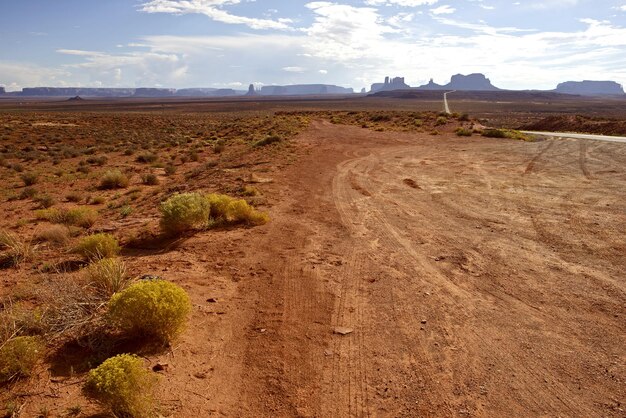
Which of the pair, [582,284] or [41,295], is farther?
[582,284]

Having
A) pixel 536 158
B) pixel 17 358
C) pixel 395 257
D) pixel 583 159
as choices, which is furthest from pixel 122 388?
pixel 583 159

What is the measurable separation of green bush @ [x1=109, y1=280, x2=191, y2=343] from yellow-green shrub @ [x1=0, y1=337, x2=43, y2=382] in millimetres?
875

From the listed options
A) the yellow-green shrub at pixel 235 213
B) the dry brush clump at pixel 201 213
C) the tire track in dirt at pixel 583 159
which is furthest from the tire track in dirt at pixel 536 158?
the dry brush clump at pixel 201 213

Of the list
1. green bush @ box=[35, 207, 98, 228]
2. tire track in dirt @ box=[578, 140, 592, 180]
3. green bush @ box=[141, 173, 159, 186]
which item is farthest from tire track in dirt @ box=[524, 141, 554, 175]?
green bush @ box=[35, 207, 98, 228]

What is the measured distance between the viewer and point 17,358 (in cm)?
468

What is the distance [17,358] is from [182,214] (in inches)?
200

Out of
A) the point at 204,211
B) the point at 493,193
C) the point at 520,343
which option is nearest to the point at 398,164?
the point at 493,193

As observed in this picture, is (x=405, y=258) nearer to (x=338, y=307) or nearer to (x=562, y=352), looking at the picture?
(x=338, y=307)

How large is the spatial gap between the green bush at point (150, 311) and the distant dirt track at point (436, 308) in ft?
2.43

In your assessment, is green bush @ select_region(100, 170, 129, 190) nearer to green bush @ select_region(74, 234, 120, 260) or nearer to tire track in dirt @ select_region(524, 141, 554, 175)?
green bush @ select_region(74, 234, 120, 260)

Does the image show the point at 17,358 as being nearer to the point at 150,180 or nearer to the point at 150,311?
the point at 150,311

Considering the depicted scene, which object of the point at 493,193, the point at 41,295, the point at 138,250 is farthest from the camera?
the point at 493,193

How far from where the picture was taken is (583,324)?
597cm

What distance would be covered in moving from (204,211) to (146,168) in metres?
14.8
